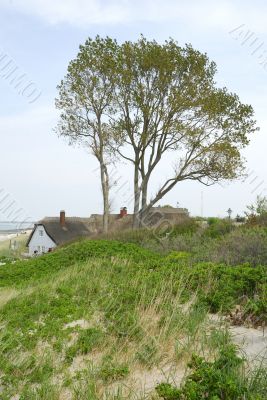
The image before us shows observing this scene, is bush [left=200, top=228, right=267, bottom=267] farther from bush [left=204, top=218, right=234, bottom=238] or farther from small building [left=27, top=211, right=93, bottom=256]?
small building [left=27, top=211, right=93, bottom=256]

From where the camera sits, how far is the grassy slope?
6129 millimetres

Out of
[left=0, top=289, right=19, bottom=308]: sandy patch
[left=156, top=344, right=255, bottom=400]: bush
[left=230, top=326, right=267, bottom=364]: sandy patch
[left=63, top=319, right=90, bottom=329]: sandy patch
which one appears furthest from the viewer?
[left=0, top=289, right=19, bottom=308]: sandy patch

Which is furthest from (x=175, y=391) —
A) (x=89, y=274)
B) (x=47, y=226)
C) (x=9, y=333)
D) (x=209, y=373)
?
(x=47, y=226)

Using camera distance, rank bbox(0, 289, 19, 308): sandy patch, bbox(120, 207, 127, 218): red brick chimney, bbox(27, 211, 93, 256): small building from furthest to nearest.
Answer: bbox(120, 207, 127, 218): red brick chimney, bbox(27, 211, 93, 256): small building, bbox(0, 289, 19, 308): sandy patch

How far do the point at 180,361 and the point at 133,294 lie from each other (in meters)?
2.64

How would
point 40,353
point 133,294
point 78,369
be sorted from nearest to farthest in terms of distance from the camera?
point 78,369
point 40,353
point 133,294

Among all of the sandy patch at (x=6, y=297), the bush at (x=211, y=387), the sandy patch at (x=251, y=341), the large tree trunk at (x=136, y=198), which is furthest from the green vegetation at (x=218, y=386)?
the large tree trunk at (x=136, y=198)

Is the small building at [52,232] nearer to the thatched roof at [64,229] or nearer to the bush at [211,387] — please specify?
the thatched roof at [64,229]

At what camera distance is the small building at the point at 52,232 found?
55.0 meters

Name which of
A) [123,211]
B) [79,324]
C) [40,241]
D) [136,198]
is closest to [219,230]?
[136,198]

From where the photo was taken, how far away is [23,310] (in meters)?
9.14

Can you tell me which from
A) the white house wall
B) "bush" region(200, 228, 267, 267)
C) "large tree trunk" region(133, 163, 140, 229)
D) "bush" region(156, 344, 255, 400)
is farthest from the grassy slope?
the white house wall

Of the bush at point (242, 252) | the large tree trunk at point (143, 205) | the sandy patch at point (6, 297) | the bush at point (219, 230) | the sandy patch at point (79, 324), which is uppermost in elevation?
the large tree trunk at point (143, 205)

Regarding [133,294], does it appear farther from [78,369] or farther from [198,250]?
[198,250]
